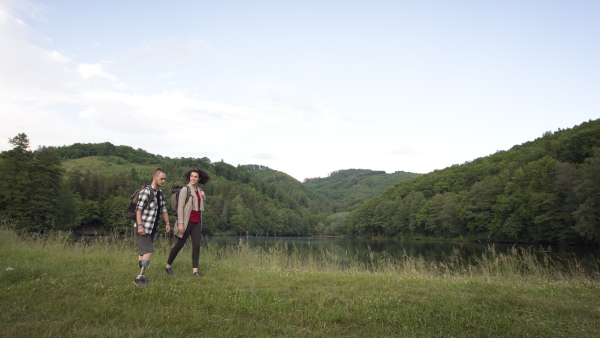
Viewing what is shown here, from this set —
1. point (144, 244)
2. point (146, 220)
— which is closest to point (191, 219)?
point (146, 220)

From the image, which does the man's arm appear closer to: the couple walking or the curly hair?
the couple walking

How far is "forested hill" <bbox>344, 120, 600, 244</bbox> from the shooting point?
34.8 metres

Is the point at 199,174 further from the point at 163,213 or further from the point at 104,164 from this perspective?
the point at 104,164

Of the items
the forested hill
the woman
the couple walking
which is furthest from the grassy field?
the forested hill

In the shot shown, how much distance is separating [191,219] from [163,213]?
59 cm

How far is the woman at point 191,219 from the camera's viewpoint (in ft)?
24.2

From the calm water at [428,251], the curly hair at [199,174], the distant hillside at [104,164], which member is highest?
the distant hillside at [104,164]

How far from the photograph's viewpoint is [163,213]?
24.4ft

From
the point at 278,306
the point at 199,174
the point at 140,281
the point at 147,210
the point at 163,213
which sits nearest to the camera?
the point at 278,306

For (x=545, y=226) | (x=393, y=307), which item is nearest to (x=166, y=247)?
(x=393, y=307)

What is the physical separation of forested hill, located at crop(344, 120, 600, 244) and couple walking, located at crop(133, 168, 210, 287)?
38944 millimetres

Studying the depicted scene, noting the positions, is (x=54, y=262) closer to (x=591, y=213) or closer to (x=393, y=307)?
(x=393, y=307)

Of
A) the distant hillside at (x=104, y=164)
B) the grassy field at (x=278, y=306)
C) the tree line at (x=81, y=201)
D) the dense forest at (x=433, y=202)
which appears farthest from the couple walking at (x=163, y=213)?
the distant hillside at (x=104, y=164)

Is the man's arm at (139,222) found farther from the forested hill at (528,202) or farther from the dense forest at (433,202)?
the forested hill at (528,202)
